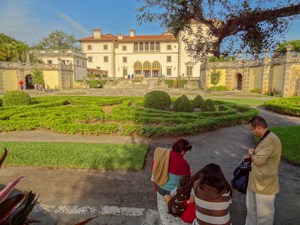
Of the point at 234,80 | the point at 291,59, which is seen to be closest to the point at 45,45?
the point at 234,80

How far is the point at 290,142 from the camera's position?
293 inches

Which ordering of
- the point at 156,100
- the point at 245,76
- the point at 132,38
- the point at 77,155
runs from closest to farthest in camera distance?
the point at 77,155
the point at 156,100
the point at 245,76
the point at 132,38

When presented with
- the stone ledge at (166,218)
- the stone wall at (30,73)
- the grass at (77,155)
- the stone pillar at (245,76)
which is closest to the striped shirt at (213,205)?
the stone ledge at (166,218)

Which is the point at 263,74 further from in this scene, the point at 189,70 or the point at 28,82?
the point at 28,82

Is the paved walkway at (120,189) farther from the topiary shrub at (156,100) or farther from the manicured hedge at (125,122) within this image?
the topiary shrub at (156,100)

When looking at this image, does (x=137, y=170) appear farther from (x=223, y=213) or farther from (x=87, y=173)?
(x=223, y=213)

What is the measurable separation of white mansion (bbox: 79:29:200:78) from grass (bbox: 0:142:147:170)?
45884 millimetres

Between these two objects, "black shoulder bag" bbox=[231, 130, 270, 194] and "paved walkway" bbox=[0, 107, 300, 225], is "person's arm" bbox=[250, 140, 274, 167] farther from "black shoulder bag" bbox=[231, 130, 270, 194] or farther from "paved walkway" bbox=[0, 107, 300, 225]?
"paved walkway" bbox=[0, 107, 300, 225]

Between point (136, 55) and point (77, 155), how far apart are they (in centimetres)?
4862

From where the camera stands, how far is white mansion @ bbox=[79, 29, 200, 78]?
168ft

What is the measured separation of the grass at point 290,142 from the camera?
622 cm

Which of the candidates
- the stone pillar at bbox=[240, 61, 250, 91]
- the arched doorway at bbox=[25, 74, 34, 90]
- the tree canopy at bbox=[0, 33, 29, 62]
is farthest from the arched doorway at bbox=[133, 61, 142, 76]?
the stone pillar at bbox=[240, 61, 250, 91]

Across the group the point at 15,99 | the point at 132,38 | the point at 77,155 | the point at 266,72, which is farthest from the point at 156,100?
the point at 132,38

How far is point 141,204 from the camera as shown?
4043 mm
